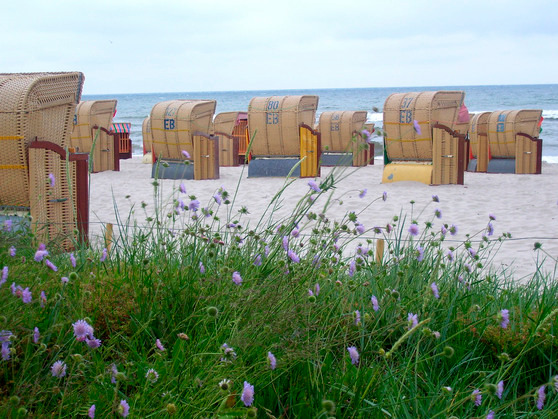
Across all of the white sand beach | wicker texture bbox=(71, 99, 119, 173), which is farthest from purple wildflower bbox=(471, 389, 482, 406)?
wicker texture bbox=(71, 99, 119, 173)

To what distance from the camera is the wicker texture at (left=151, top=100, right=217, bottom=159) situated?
12953 millimetres

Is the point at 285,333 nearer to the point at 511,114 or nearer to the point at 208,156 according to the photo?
the point at 208,156

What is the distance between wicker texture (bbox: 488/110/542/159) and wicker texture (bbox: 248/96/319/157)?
4.92 m

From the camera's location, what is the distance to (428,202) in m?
7.32

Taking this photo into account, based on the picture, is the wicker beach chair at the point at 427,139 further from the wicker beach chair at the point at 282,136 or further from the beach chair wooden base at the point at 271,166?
the beach chair wooden base at the point at 271,166

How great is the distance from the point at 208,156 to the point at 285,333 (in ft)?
36.9

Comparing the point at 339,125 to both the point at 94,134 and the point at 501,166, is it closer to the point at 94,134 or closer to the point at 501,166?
the point at 501,166

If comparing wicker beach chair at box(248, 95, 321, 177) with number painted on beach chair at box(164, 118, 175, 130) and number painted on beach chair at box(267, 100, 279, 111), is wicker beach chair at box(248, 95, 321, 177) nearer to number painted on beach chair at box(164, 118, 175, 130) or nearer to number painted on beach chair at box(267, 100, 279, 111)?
number painted on beach chair at box(267, 100, 279, 111)

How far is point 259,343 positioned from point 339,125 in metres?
15.5

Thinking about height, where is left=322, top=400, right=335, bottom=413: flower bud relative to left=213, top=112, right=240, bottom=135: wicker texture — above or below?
below

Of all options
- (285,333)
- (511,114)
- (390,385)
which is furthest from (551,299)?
(511,114)

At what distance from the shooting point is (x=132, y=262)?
8.61 ft

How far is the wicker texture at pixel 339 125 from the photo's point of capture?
55.4 feet

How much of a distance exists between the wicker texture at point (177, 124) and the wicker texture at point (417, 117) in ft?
13.1
